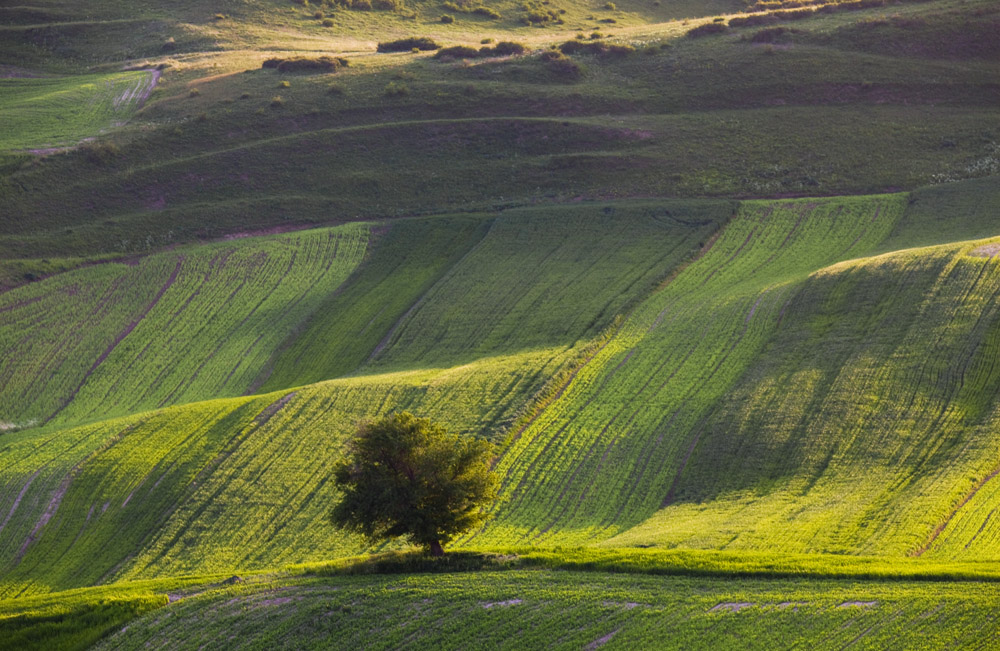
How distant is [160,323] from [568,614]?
4610 cm

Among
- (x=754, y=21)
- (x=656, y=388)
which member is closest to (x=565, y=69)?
(x=754, y=21)

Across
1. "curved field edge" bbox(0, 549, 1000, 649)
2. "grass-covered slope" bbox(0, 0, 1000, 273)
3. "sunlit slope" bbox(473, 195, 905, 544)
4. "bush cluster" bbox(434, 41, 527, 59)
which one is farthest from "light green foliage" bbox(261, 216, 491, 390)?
"bush cluster" bbox(434, 41, 527, 59)

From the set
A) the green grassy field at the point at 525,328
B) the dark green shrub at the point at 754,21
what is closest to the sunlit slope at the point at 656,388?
the green grassy field at the point at 525,328

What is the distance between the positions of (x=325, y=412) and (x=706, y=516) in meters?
21.3

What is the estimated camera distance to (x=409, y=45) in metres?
121

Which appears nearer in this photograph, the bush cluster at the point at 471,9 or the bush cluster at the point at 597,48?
the bush cluster at the point at 597,48

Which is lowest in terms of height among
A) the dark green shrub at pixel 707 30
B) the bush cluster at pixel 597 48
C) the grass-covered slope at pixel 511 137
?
the grass-covered slope at pixel 511 137

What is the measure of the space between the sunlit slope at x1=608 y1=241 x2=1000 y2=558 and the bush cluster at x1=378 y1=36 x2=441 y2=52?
7268 centimetres

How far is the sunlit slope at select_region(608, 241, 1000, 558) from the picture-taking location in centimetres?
3697

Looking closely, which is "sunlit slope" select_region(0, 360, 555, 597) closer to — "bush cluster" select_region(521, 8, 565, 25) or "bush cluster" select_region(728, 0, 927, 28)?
"bush cluster" select_region(728, 0, 927, 28)

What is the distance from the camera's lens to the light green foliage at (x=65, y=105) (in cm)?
9738

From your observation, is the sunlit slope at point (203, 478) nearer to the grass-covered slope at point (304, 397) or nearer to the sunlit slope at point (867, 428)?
the grass-covered slope at point (304, 397)

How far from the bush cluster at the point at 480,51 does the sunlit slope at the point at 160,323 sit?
39376 mm

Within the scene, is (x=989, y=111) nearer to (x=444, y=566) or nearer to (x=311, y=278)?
(x=311, y=278)
